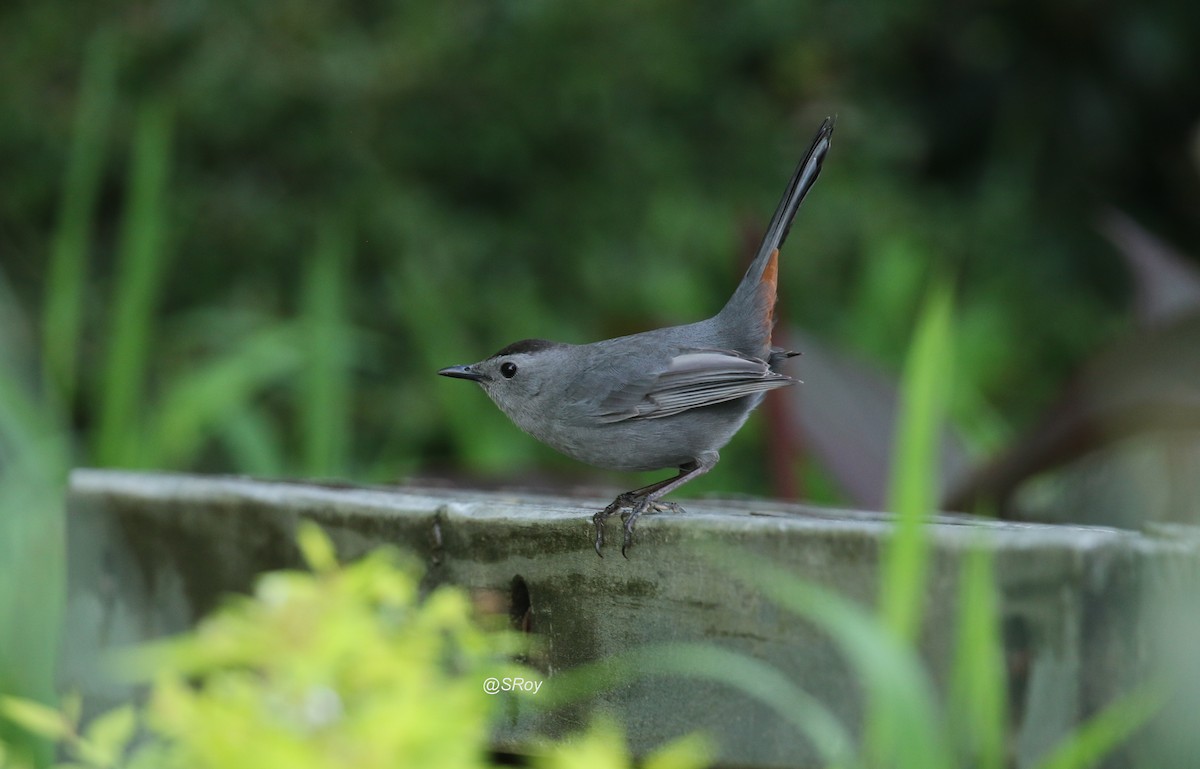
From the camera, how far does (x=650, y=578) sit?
176cm

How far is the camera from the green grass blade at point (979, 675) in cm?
142

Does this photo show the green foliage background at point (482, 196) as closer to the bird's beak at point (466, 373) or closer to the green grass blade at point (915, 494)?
the bird's beak at point (466, 373)

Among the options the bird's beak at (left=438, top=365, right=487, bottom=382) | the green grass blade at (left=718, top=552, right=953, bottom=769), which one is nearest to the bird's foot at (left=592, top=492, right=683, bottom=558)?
the green grass blade at (left=718, top=552, right=953, bottom=769)

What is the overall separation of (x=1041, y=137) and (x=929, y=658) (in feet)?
15.8

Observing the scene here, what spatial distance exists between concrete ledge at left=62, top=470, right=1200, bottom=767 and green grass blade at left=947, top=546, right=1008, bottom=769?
0.07ft

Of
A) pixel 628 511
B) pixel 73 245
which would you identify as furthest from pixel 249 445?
pixel 628 511

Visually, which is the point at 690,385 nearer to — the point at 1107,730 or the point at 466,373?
the point at 466,373

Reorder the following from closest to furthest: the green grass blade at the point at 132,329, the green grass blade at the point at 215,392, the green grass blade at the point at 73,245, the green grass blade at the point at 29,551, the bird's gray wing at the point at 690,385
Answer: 1. the bird's gray wing at the point at 690,385
2. the green grass blade at the point at 29,551
3. the green grass blade at the point at 132,329
4. the green grass blade at the point at 215,392
5. the green grass blade at the point at 73,245

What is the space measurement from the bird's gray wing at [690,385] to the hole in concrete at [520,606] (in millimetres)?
472

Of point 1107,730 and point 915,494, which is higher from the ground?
point 915,494

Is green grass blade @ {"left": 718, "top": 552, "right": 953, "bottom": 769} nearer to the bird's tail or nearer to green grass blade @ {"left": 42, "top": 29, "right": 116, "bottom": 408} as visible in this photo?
the bird's tail

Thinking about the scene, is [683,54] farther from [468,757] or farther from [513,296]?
[468,757]

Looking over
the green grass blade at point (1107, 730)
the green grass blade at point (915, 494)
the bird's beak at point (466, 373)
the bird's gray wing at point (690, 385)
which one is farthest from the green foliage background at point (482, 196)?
the green grass blade at point (1107, 730)

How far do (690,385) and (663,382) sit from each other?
5 cm
